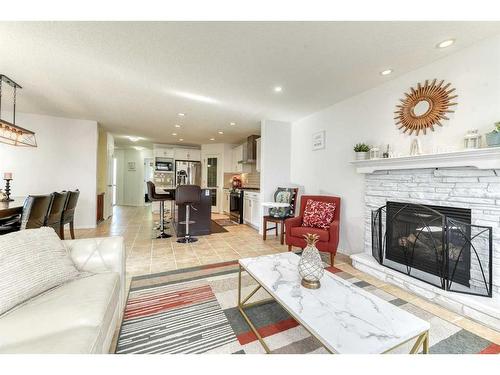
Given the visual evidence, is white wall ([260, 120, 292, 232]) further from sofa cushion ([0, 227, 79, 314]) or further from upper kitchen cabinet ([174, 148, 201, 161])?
upper kitchen cabinet ([174, 148, 201, 161])

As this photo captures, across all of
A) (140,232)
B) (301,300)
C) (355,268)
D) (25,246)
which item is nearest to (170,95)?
(25,246)

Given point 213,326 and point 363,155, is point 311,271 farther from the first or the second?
point 363,155

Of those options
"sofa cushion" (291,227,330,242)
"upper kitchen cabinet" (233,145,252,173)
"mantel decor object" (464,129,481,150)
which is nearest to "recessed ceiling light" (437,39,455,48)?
"mantel decor object" (464,129,481,150)

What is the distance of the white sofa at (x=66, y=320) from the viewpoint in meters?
0.82

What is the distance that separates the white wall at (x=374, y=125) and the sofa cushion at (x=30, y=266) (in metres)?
3.30

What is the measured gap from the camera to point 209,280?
2322 millimetres

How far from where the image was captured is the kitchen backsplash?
611cm

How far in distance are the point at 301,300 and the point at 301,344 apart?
431mm

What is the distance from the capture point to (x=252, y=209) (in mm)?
5098

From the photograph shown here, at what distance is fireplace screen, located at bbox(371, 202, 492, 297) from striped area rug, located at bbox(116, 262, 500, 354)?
48 centimetres

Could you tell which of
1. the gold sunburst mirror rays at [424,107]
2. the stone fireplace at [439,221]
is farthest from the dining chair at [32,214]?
the gold sunburst mirror rays at [424,107]

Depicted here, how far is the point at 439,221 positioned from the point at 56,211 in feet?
15.3

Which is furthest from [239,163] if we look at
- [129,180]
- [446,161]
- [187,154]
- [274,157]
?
[129,180]

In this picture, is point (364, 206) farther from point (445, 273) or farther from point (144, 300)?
point (144, 300)
